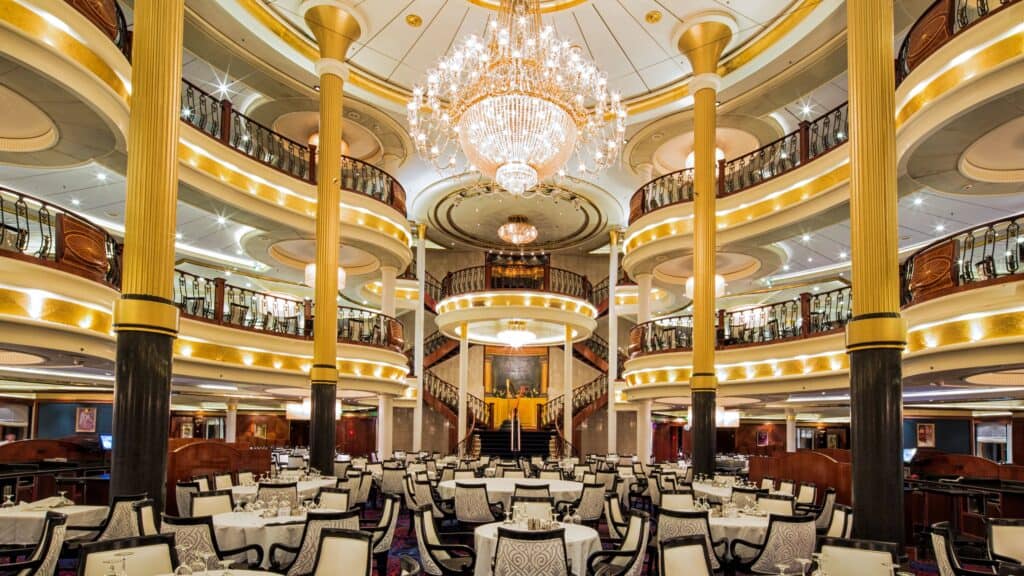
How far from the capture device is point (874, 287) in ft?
22.2

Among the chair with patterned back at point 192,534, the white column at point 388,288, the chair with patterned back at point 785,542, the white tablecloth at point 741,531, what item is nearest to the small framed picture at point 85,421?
the white column at point 388,288

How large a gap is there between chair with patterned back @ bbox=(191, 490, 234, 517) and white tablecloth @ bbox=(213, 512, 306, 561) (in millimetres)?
368

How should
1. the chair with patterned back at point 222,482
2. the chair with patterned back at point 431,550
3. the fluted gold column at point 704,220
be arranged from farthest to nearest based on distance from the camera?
the fluted gold column at point 704,220
the chair with patterned back at point 222,482
the chair with patterned back at point 431,550

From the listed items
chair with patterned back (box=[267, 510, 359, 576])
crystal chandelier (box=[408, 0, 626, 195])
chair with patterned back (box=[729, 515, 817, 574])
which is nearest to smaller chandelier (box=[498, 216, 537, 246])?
crystal chandelier (box=[408, 0, 626, 195])

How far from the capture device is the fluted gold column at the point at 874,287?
250 inches

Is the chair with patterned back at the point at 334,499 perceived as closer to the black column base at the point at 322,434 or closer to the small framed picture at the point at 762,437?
the black column base at the point at 322,434

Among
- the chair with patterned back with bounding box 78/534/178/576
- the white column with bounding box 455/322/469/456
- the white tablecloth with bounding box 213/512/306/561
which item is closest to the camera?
the chair with patterned back with bounding box 78/534/178/576

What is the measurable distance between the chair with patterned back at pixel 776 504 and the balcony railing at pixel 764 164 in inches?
228

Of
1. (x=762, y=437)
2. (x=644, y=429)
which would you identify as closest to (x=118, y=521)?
(x=644, y=429)

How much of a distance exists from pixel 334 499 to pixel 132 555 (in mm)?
3264

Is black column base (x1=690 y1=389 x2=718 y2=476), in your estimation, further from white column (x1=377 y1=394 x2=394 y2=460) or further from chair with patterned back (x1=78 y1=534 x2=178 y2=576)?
chair with patterned back (x1=78 y1=534 x2=178 y2=576)

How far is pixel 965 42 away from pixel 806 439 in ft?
79.1

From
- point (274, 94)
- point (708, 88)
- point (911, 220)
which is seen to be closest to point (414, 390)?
point (274, 94)

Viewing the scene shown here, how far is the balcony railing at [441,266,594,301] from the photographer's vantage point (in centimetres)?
2003
